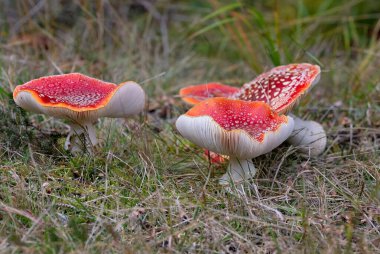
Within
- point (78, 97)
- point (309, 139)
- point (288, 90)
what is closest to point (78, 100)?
point (78, 97)

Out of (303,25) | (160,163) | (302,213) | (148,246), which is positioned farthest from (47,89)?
(303,25)

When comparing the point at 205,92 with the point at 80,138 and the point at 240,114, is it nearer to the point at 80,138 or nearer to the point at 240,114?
the point at 240,114

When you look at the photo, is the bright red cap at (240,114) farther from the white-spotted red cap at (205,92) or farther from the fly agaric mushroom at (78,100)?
the white-spotted red cap at (205,92)

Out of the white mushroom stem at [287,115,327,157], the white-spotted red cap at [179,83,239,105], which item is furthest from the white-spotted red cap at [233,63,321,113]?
the white mushroom stem at [287,115,327,157]

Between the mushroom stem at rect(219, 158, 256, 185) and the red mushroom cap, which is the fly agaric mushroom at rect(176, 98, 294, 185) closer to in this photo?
the mushroom stem at rect(219, 158, 256, 185)

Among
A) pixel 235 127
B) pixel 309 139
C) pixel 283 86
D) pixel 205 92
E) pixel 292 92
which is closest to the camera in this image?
pixel 235 127

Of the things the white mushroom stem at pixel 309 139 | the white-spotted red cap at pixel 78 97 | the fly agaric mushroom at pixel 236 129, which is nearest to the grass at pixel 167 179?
the white mushroom stem at pixel 309 139
